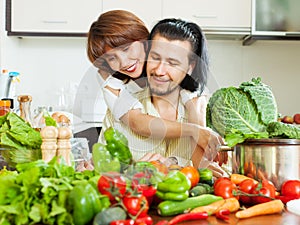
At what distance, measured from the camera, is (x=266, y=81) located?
3881 mm

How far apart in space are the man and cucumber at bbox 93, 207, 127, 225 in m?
0.50

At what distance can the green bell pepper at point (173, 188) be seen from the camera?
1096 mm

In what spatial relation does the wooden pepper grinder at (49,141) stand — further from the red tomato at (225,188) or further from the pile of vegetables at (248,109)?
the pile of vegetables at (248,109)

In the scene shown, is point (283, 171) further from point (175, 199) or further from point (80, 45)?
point (80, 45)

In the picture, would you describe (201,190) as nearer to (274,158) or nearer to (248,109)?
(274,158)

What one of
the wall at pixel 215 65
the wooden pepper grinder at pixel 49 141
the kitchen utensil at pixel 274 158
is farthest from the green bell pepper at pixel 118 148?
the wall at pixel 215 65

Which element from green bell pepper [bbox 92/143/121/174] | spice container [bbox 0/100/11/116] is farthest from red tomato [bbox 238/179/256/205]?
spice container [bbox 0/100/11/116]

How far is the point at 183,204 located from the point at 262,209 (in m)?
0.18

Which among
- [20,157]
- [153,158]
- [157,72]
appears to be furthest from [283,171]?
[20,157]

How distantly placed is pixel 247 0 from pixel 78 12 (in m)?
1.18

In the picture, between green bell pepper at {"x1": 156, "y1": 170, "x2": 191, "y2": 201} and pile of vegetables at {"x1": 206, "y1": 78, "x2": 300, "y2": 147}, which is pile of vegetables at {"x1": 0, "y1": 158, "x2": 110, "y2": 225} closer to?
green bell pepper at {"x1": 156, "y1": 170, "x2": 191, "y2": 201}

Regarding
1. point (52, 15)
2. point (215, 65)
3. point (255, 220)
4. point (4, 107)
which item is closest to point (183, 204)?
point (255, 220)

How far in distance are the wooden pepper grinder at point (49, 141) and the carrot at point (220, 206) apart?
359mm

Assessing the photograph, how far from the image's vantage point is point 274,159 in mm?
1340
